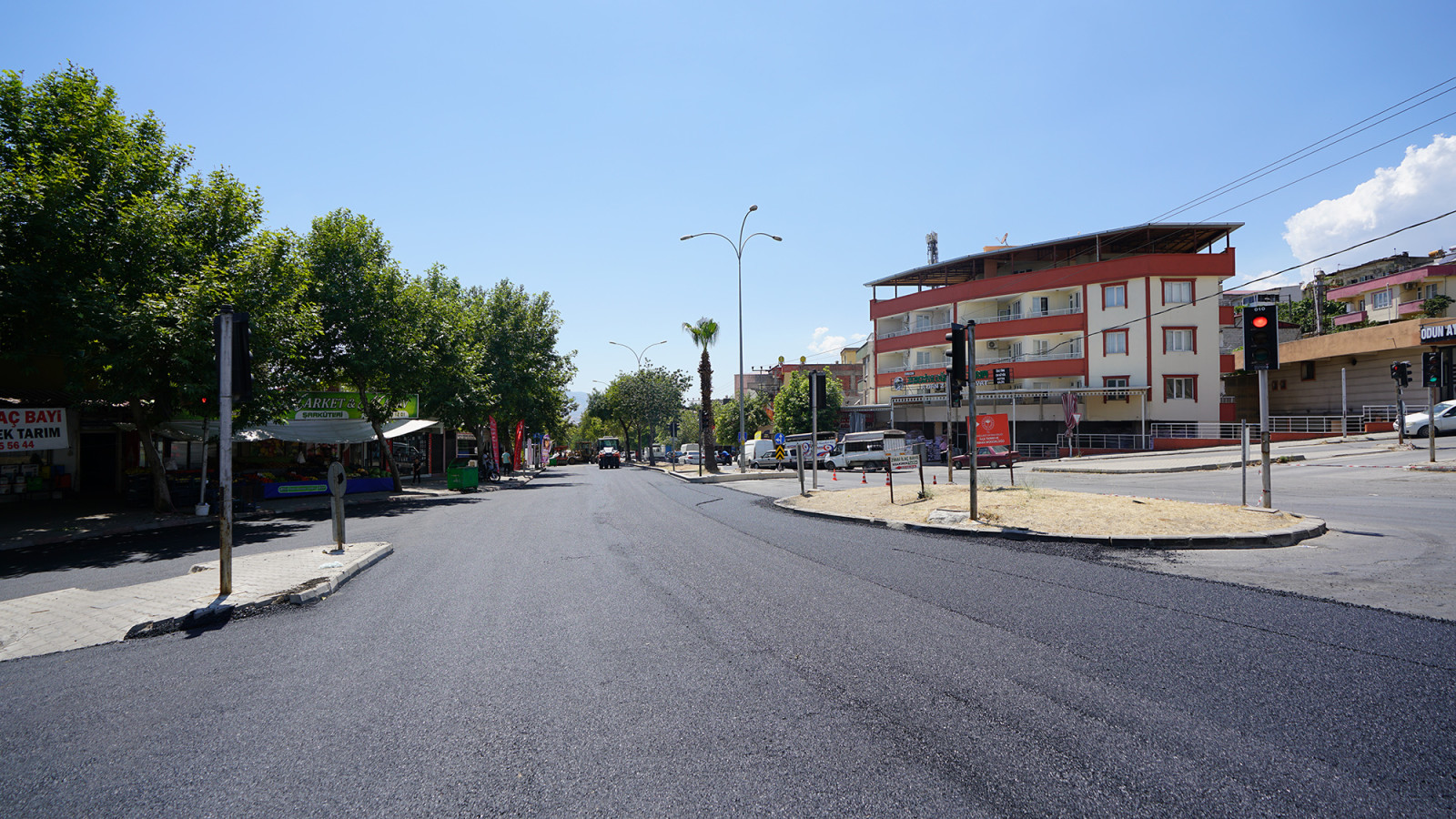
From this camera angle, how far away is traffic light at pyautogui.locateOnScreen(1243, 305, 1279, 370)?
40.0 ft

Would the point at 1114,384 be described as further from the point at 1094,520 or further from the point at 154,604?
the point at 154,604

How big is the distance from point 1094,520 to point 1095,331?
36.1 metres

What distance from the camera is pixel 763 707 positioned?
4148mm

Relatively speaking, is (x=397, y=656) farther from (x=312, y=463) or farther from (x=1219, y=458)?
(x=1219, y=458)

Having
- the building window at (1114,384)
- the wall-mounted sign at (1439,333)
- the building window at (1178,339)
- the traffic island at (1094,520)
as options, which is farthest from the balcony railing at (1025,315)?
the traffic island at (1094,520)

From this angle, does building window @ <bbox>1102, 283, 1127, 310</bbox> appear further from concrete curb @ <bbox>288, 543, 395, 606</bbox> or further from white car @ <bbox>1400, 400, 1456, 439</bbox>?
concrete curb @ <bbox>288, 543, 395, 606</bbox>

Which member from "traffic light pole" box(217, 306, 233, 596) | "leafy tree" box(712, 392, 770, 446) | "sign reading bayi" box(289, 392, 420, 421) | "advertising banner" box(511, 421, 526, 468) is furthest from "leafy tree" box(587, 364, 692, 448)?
"traffic light pole" box(217, 306, 233, 596)

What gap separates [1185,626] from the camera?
564cm

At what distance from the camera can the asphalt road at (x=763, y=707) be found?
3152mm

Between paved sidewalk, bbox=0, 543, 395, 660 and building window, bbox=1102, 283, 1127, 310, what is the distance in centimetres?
4518

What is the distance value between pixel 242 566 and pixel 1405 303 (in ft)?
245

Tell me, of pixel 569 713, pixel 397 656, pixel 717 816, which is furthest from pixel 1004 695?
pixel 397 656

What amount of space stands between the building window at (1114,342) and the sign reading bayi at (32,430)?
4837 cm

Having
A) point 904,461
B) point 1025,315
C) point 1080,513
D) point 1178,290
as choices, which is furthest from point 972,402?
point 1178,290
